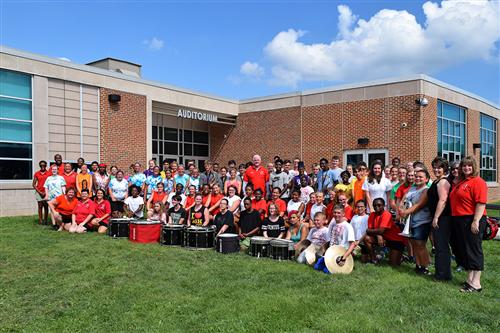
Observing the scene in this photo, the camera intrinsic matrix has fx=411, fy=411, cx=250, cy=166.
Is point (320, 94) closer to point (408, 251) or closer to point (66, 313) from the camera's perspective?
point (408, 251)

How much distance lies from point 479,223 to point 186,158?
808 inches

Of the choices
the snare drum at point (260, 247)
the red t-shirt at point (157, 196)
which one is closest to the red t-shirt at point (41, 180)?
the red t-shirt at point (157, 196)

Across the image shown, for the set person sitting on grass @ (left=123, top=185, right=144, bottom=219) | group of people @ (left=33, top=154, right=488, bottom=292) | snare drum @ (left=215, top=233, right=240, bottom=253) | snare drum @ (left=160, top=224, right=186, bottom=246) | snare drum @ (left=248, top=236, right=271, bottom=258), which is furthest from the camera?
person sitting on grass @ (left=123, top=185, right=144, bottom=219)

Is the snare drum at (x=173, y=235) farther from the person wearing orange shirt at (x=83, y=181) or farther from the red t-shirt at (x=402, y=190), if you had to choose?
the red t-shirt at (x=402, y=190)

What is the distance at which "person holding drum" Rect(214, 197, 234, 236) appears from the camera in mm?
9414

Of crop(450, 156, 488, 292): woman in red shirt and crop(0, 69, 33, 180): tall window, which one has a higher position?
crop(0, 69, 33, 180): tall window

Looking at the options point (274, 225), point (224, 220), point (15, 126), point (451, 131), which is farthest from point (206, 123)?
point (274, 225)

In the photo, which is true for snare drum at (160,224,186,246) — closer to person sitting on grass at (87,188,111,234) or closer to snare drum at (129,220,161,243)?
snare drum at (129,220,161,243)

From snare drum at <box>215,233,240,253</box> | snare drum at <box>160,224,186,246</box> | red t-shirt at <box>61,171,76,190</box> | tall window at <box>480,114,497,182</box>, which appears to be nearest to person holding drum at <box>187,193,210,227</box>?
snare drum at <box>160,224,186,246</box>

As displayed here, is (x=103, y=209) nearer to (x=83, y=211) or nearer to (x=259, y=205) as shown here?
(x=83, y=211)

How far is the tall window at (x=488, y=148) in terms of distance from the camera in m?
24.7

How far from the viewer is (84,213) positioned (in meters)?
11.5

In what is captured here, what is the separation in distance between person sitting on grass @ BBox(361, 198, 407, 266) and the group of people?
0.06ft

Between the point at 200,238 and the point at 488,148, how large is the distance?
23.1 m
